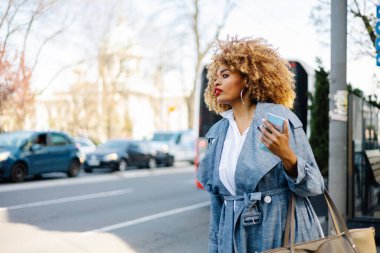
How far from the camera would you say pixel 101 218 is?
8766 millimetres

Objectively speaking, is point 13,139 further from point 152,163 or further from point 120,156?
point 152,163

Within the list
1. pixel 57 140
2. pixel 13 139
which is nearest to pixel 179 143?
pixel 57 140

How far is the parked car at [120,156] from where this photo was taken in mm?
20047

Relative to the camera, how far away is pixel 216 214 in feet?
8.17

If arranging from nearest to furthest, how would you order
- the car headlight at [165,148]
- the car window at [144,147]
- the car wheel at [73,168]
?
the car wheel at [73,168] < the car window at [144,147] < the car headlight at [165,148]

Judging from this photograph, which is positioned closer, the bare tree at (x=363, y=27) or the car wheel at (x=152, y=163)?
the bare tree at (x=363, y=27)

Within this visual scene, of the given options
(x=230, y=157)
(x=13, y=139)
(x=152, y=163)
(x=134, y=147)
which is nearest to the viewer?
(x=230, y=157)

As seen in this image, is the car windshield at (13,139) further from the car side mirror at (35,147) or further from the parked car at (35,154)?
the car side mirror at (35,147)

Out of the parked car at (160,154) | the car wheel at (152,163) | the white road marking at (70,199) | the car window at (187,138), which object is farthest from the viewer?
the car window at (187,138)

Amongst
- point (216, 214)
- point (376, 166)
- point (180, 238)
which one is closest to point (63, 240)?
point (180, 238)

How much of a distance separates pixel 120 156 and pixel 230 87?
60.2ft

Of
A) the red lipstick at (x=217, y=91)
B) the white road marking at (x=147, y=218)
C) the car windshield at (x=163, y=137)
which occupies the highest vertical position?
the red lipstick at (x=217, y=91)

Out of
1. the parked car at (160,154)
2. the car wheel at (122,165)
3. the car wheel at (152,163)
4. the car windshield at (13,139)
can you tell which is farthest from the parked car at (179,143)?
the car windshield at (13,139)

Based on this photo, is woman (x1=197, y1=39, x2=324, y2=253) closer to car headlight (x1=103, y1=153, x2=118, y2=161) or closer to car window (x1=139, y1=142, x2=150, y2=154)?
car headlight (x1=103, y1=153, x2=118, y2=161)
